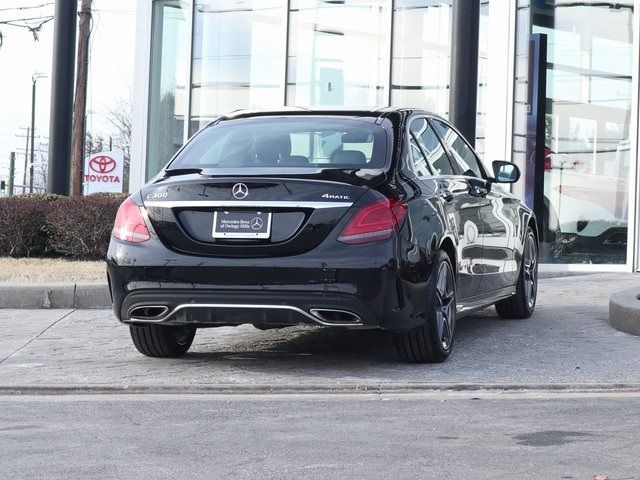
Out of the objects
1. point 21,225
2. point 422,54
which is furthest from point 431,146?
point 422,54

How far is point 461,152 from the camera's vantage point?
895cm

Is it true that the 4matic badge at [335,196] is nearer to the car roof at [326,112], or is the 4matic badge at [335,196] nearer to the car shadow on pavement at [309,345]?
the car roof at [326,112]

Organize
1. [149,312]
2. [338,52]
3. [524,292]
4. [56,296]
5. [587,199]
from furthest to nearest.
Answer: [338,52] < [587,199] < [56,296] < [524,292] < [149,312]

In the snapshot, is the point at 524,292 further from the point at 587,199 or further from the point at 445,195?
the point at 587,199

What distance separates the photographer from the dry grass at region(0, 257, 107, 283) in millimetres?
11789

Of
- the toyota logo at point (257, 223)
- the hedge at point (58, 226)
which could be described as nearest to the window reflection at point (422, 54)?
the hedge at point (58, 226)

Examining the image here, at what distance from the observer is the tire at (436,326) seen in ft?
23.7

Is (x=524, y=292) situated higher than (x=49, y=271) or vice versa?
(x=524, y=292)

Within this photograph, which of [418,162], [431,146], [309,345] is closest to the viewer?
[418,162]

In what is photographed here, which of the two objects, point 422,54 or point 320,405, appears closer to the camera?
point 320,405

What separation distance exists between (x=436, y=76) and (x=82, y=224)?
508cm

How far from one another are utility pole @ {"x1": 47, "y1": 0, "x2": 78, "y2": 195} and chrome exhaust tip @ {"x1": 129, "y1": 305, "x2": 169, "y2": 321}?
949cm

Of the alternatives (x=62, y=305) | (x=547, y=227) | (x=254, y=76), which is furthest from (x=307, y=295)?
(x=254, y=76)

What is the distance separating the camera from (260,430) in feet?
18.3
